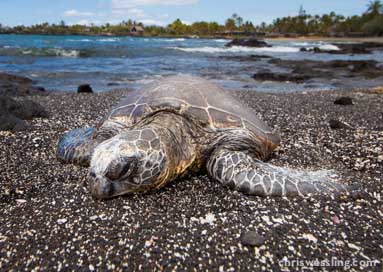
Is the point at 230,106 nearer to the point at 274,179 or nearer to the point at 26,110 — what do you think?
the point at 274,179

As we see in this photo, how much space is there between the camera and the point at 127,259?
199 cm

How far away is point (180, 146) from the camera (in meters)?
2.84

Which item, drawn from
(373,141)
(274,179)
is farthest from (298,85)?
(274,179)

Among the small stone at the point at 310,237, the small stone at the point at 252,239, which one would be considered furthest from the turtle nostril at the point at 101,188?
the small stone at the point at 310,237

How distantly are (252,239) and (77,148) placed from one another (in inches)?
82.5

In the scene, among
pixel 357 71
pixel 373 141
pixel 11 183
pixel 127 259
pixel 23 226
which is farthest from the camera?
pixel 357 71

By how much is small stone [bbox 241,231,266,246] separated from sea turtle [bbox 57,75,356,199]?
551 millimetres

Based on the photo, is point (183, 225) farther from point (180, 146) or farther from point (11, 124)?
point (11, 124)

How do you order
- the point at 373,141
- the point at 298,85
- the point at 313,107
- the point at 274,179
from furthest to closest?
the point at 298,85 → the point at 313,107 → the point at 373,141 → the point at 274,179

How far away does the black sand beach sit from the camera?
1.99m

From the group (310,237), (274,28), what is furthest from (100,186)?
(274,28)

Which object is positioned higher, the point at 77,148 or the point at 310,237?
the point at 77,148

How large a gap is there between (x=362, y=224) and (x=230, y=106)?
1.72m

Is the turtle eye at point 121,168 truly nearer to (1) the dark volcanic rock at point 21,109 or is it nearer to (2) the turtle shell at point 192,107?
(2) the turtle shell at point 192,107
